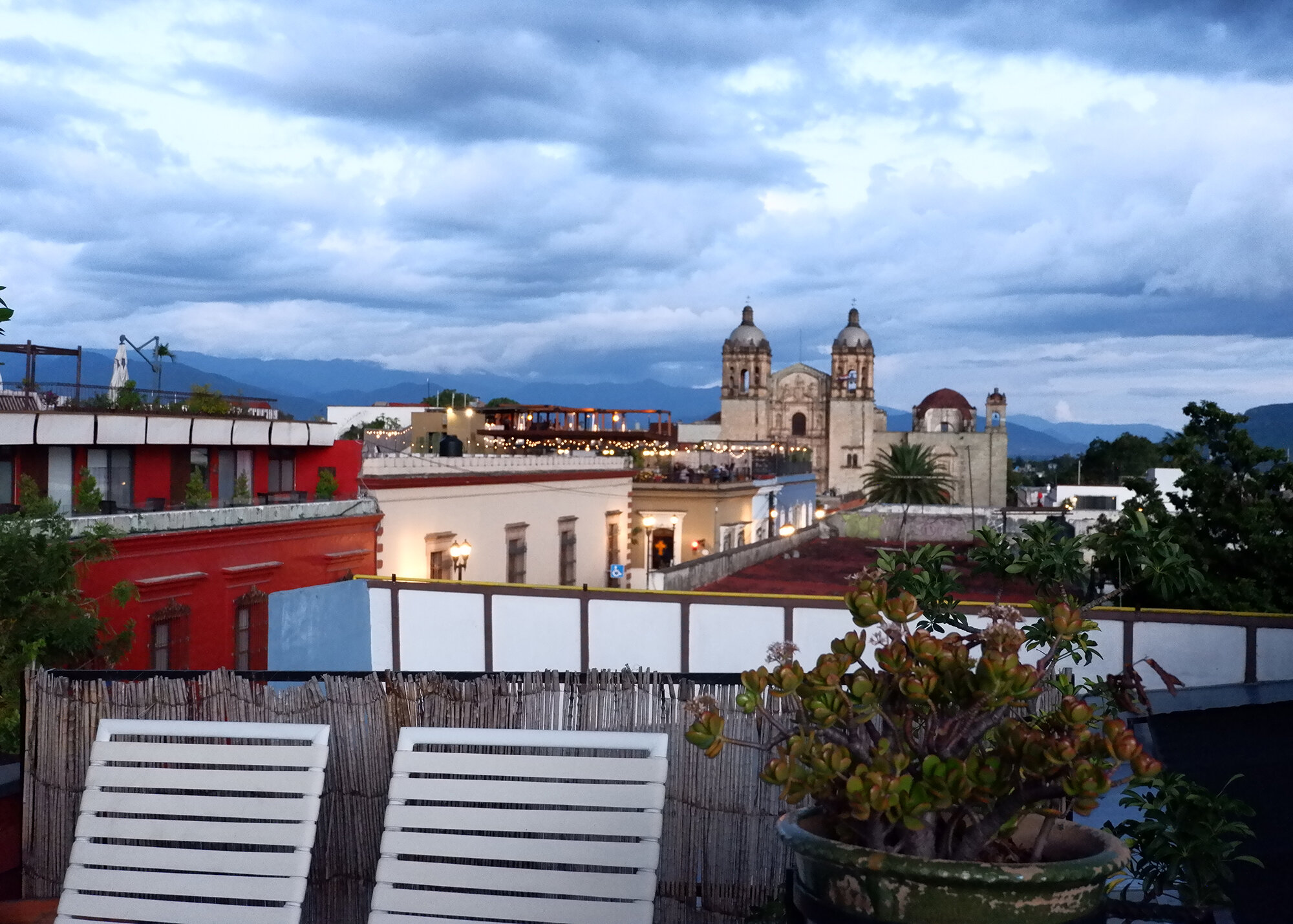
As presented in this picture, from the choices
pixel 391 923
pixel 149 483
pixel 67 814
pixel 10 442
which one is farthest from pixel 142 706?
pixel 149 483

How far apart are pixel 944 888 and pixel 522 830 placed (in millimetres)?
1286

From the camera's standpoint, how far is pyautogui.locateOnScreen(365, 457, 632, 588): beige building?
62.0ft

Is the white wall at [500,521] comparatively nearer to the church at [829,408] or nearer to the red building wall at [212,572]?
the red building wall at [212,572]

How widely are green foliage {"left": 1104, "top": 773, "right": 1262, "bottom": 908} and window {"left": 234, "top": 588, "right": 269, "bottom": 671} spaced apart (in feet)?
41.6

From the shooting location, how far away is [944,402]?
83000 millimetres

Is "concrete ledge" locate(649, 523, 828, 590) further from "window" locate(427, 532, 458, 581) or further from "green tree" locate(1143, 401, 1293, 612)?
"green tree" locate(1143, 401, 1293, 612)

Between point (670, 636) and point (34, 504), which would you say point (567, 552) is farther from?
point (34, 504)

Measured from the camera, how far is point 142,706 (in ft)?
13.3

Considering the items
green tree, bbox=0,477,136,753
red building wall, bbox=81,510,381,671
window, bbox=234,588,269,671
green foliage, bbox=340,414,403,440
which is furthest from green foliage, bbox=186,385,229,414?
green foliage, bbox=340,414,403,440

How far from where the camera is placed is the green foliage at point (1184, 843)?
9.57 feet

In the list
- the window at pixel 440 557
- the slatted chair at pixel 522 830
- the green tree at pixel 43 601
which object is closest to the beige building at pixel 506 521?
the window at pixel 440 557

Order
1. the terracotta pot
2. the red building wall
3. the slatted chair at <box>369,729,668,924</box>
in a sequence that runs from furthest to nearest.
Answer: the red building wall → the slatted chair at <box>369,729,668,924</box> → the terracotta pot

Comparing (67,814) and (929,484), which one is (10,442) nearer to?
(67,814)

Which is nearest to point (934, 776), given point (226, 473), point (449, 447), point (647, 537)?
point (226, 473)
